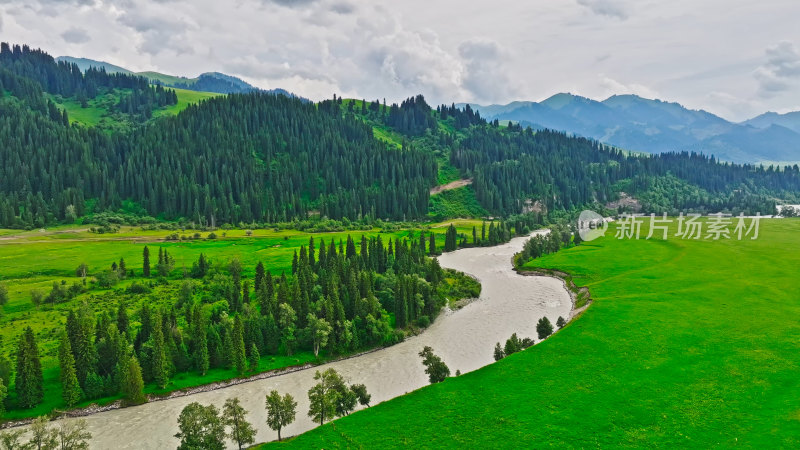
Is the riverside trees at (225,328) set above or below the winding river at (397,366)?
above

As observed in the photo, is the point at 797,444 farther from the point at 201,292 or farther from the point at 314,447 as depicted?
the point at 201,292

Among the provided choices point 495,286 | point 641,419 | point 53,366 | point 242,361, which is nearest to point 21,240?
point 53,366

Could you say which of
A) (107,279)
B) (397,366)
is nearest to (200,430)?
(397,366)

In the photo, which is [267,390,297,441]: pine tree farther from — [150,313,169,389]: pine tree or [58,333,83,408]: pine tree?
[58,333,83,408]: pine tree

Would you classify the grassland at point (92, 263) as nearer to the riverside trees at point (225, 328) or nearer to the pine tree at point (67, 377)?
the pine tree at point (67, 377)

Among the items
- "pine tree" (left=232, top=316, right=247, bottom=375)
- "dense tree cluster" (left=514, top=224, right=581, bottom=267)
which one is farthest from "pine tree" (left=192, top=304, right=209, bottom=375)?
"dense tree cluster" (left=514, top=224, right=581, bottom=267)

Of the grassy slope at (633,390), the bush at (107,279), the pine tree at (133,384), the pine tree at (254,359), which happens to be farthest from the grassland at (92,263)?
the grassy slope at (633,390)
